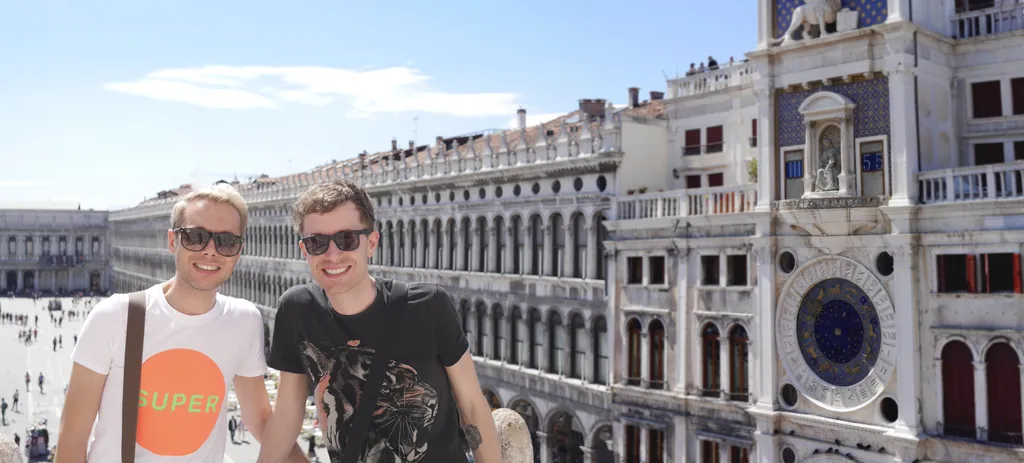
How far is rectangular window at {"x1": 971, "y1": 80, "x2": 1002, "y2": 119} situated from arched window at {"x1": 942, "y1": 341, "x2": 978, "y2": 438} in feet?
22.1

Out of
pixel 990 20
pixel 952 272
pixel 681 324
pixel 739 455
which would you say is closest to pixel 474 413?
pixel 952 272

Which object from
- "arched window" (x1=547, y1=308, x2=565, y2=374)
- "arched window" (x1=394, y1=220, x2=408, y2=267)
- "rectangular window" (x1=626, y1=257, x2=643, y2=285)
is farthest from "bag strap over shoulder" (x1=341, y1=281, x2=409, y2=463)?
"arched window" (x1=394, y1=220, x2=408, y2=267)

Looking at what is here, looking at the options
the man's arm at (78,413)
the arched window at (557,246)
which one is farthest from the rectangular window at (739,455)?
the man's arm at (78,413)

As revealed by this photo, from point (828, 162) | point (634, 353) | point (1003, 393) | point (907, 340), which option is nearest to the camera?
point (1003, 393)

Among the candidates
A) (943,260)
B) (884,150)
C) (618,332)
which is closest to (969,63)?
(884,150)

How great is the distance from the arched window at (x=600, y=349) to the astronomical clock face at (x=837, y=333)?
8.15m

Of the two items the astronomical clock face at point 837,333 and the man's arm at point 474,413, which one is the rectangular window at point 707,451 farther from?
the man's arm at point 474,413

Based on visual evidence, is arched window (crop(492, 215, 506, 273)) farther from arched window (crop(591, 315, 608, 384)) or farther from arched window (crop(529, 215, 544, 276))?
arched window (crop(591, 315, 608, 384))

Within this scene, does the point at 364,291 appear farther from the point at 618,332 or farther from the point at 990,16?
the point at 618,332

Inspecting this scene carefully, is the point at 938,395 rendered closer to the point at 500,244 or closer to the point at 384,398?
the point at 500,244

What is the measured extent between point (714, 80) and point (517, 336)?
44.2 feet

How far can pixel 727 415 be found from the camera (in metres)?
26.2

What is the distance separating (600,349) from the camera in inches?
1252

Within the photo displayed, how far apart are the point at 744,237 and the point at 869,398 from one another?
5780 mm
